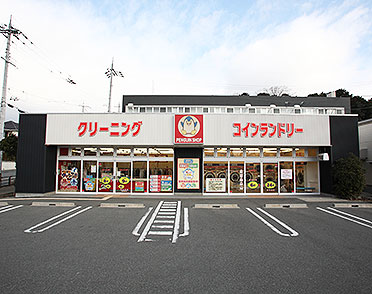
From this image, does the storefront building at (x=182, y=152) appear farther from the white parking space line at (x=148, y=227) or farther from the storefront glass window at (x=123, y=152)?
the white parking space line at (x=148, y=227)

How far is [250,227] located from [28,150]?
11.9m

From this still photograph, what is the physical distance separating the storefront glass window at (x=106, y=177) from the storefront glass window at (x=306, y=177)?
10.6m

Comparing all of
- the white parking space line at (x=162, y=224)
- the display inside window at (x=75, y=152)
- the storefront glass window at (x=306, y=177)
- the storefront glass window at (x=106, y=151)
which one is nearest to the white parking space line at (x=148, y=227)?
the white parking space line at (x=162, y=224)

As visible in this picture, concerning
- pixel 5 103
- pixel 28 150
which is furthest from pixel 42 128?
pixel 5 103

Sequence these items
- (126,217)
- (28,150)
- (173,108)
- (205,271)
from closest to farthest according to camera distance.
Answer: (205,271)
(126,217)
(28,150)
(173,108)

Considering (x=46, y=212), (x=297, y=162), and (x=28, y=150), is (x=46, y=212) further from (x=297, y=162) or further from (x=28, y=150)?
Answer: (x=297, y=162)

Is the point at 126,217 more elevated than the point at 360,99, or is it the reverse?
the point at 360,99

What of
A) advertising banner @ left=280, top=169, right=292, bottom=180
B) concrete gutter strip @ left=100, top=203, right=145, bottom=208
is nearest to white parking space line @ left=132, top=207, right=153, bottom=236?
concrete gutter strip @ left=100, top=203, right=145, bottom=208

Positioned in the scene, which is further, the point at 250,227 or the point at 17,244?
the point at 250,227

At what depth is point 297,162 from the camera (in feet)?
41.5

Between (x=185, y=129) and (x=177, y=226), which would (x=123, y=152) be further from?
(x=177, y=226)

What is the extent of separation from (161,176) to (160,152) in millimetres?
1362

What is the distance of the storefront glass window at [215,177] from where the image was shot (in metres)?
12.4

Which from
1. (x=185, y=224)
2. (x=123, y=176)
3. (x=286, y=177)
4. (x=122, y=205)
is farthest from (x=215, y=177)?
(x=185, y=224)
